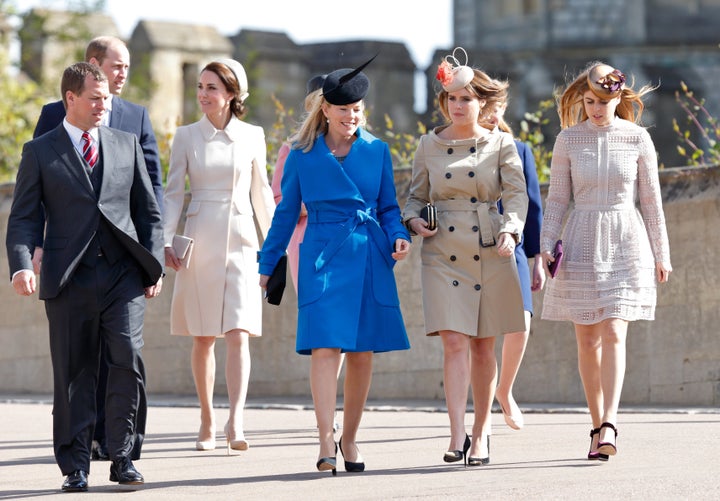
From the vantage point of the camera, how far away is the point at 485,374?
812 cm

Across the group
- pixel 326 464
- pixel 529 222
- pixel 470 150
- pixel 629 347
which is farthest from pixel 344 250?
pixel 629 347

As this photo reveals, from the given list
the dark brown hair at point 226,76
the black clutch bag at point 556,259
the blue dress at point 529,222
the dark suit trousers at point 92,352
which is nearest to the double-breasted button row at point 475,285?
the black clutch bag at point 556,259

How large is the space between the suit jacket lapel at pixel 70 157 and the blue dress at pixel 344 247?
90 cm

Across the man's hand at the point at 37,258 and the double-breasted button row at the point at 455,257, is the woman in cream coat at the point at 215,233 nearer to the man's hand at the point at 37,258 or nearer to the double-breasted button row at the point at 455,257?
the man's hand at the point at 37,258

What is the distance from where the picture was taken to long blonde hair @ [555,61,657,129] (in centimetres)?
836

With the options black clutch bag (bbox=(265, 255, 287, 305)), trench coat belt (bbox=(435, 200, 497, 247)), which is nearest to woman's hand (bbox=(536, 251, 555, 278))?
trench coat belt (bbox=(435, 200, 497, 247))

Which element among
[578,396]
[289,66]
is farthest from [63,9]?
[578,396]

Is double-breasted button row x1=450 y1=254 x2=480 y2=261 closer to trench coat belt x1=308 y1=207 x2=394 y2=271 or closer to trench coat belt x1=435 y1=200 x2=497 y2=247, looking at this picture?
trench coat belt x1=435 y1=200 x2=497 y2=247

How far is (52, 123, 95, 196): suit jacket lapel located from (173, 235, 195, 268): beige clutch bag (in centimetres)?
142

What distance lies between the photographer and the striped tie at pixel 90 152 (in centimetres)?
755

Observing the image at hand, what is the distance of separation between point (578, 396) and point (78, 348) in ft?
15.7

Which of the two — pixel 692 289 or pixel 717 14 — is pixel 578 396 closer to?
pixel 692 289

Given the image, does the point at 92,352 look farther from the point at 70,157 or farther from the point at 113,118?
the point at 113,118

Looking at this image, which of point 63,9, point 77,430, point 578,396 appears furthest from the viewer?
point 63,9
